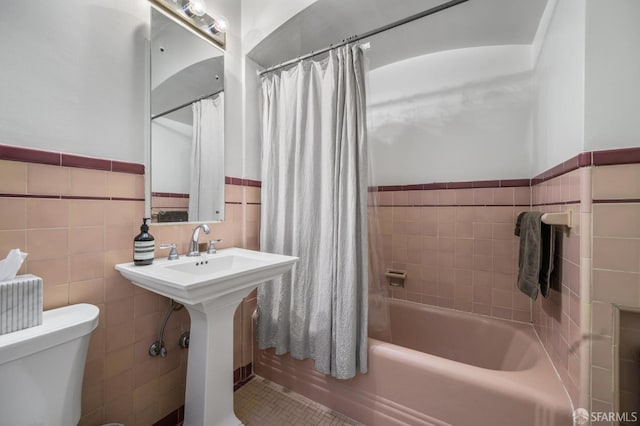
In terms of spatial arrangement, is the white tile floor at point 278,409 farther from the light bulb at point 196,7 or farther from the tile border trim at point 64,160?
the light bulb at point 196,7

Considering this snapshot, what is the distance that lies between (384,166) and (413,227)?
0.60 meters

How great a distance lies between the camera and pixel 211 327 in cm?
113

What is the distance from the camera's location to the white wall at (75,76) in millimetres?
861

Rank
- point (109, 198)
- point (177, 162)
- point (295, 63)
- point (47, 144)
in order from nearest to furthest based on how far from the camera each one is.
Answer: point (47, 144) → point (109, 198) → point (177, 162) → point (295, 63)

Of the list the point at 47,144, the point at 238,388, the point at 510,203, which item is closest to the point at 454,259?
the point at 510,203

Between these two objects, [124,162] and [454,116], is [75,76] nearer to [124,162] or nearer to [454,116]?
[124,162]

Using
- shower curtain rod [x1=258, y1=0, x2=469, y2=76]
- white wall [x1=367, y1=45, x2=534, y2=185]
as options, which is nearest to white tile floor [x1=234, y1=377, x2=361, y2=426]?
white wall [x1=367, y1=45, x2=534, y2=185]

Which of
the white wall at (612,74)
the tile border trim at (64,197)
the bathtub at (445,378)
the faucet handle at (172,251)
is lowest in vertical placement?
the bathtub at (445,378)

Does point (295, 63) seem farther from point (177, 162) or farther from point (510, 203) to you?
point (510, 203)

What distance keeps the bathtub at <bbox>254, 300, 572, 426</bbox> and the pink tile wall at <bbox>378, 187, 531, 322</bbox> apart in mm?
126

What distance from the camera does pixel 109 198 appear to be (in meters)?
1.08

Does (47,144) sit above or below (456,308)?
above

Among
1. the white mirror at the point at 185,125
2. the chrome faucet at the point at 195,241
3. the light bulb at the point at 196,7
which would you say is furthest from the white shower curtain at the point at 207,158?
the light bulb at the point at 196,7

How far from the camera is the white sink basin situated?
2.91 feet
